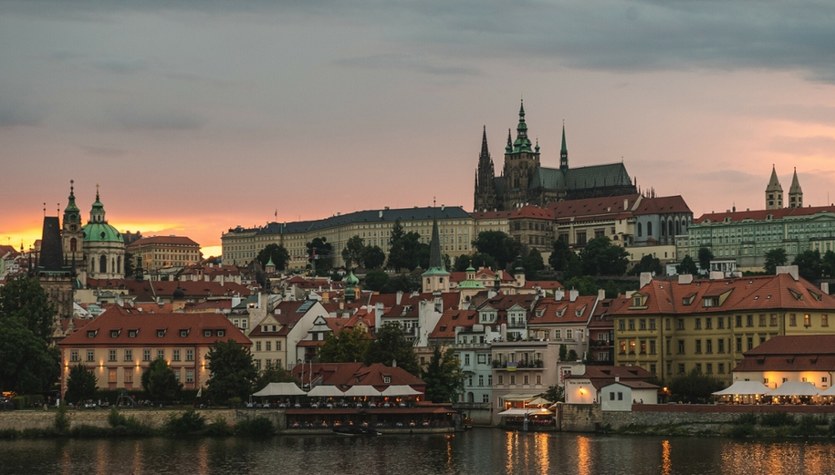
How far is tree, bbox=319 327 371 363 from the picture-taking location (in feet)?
368

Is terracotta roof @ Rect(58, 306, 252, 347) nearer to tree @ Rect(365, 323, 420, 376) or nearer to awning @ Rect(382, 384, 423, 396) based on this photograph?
tree @ Rect(365, 323, 420, 376)

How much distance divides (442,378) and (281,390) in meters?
11.3

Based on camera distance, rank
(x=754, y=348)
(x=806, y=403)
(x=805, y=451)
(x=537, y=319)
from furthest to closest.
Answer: (x=537, y=319), (x=754, y=348), (x=806, y=403), (x=805, y=451)

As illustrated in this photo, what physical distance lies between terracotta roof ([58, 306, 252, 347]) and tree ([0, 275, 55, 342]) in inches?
579

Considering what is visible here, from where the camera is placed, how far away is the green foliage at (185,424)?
96875 millimetres

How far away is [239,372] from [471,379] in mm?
16724

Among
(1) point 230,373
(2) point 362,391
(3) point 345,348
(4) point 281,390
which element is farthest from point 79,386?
(2) point 362,391

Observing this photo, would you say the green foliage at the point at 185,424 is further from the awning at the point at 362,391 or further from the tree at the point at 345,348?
the tree at the point at 345,348

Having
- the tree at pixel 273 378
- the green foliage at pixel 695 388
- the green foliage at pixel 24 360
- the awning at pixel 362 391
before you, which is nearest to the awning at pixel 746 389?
the green foliage at pixel 695 388

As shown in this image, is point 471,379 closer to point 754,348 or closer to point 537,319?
point 537,319

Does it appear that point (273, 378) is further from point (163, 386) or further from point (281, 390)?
point (163, 386)

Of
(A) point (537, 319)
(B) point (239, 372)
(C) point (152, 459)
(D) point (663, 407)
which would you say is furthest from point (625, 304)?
(C) point (152, 459)

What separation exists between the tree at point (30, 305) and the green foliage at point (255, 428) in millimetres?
32627

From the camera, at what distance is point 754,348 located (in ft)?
324
